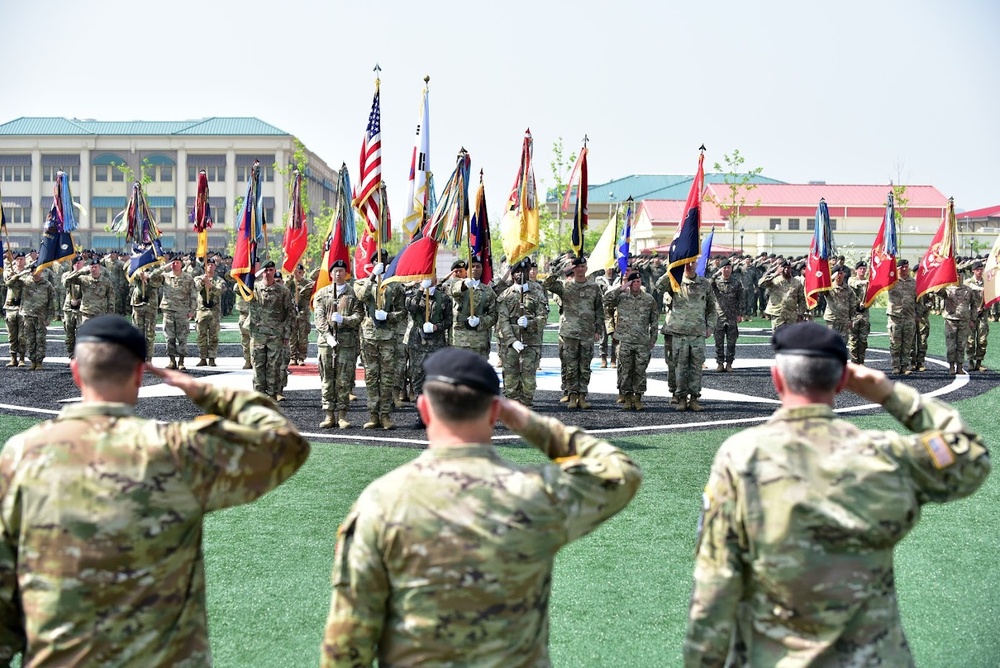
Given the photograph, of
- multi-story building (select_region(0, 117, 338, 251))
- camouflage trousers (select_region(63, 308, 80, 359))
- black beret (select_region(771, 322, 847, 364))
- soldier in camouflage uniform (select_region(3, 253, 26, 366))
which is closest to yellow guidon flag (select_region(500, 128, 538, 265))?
camouflage trousers (select_region(63, 308, 80, 359))

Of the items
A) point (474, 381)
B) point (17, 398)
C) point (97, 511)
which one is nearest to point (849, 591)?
point (474, 381)

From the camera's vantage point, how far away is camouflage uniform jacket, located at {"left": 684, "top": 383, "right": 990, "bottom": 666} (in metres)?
3.03

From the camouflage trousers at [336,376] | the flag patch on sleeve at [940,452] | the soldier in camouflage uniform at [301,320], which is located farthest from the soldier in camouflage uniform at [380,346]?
the flag patch on sleeve at [940,452]

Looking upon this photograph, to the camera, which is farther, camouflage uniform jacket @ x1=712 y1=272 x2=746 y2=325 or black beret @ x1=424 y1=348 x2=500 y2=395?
camouflage uniform jacket @ x1=712 y1=272 x2=746 y2=325

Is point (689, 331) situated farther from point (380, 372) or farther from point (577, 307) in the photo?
point (380, 372)

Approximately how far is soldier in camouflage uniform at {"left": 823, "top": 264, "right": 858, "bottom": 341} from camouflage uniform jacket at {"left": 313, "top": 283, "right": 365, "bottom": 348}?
32.1 ft

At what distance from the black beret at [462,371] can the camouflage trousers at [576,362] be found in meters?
11.4

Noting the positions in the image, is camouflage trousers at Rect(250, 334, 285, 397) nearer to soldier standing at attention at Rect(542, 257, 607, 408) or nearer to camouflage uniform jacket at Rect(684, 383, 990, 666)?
soldier standing at attention at Rect(542, 257, 607, 408)

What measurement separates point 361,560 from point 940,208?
83.0 metres

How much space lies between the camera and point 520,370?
14.1 metres

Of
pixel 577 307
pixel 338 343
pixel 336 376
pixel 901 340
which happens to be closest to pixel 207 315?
pixel 338 343

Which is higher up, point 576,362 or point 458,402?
point 458,402

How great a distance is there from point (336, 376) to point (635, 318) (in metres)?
4.65

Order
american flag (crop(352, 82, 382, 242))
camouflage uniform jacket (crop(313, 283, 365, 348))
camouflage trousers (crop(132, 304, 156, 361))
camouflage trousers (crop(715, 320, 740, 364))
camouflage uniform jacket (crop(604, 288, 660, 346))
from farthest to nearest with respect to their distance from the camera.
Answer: camouflage trousers (crop(132, 304, 156, 361))
camouflage trousers (crop(715, 320, 740, 364))
camouflage uniform jacket (crop(604, 288, 660, 346))
american flag (crop(352, 82, 382, 242))
camouflage uniform jacket (crop(313, 283, 365, 348))
